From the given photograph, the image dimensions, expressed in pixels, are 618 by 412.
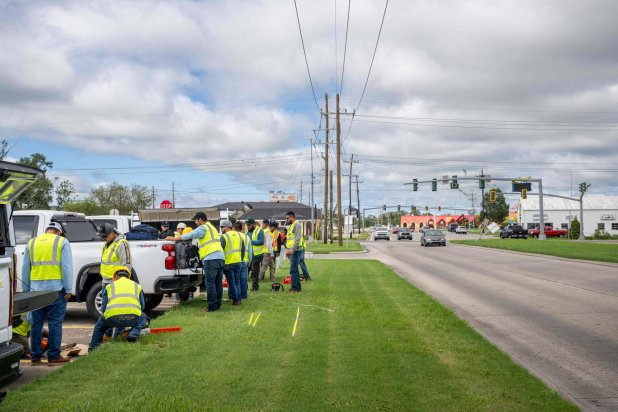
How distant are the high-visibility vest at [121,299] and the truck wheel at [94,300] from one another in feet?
9.63

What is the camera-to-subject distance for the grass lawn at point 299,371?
17.5 feet

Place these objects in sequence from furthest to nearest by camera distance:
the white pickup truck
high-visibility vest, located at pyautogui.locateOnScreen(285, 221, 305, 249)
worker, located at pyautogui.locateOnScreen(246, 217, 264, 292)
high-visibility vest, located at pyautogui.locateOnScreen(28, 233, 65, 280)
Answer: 1. worker, located at pyautogui.locateOnScreen(246, 217, 264, 292)
2. high-visibility vest, located at pyautogui.locateOnScreen(285, 221, 305, 249)
3. the white pickup truck
4. high-visibility vest, located at pyautogui.locateOnScreen(28, 233, 65, 280)

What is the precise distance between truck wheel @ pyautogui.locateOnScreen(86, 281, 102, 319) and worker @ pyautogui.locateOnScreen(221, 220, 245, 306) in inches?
93.5

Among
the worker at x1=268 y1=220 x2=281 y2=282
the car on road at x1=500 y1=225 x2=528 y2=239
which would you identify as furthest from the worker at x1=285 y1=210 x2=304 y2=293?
the car on road at x1=500 y1=225 x2=528 y2=239

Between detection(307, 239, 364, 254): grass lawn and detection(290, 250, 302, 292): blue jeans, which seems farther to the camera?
detection(307, 239, 364, 254): grass lawn

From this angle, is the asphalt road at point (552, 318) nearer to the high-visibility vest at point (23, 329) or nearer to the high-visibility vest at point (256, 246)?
the high-visibility vest at point (256, 246)

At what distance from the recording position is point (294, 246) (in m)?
14.5

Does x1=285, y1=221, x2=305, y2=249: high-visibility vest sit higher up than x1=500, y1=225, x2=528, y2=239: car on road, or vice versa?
x1=285, y1=221, x2=305, y2=249: high-visibility vest

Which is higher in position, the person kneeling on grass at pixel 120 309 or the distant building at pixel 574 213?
the distant building at pixel 574 213

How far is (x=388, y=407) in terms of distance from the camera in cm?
520

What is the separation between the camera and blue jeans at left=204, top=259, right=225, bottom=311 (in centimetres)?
1084

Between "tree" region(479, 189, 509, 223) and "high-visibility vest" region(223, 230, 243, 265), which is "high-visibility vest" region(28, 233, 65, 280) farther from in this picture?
"tree" region(479, 189, 509, 223)

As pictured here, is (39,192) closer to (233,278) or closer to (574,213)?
(233,278)

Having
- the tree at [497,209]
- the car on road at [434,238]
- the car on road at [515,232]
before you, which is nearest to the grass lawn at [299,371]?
the car on road at [434,238]
